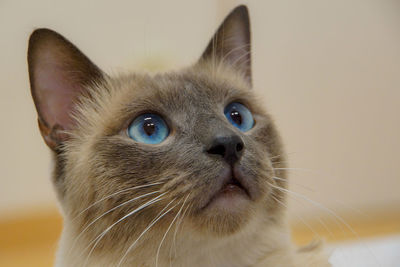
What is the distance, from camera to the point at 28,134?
1.74 metres

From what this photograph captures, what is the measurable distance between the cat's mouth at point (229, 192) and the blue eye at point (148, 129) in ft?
0.57

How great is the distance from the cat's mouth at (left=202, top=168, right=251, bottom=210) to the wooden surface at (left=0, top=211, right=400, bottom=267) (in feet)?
3.46

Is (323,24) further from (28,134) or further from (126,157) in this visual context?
(28,134)

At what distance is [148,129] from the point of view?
0.77 meters

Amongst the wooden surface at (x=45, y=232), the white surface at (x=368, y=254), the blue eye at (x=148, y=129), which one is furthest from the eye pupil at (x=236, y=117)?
the wooden surface at (x=45, y=232)

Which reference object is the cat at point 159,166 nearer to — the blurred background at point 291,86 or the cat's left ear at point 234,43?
the cat's left ear at point 234,43

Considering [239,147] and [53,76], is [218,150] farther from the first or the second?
[53,76]

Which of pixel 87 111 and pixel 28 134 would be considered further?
pixel 28 134

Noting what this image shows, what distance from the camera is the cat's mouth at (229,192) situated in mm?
654

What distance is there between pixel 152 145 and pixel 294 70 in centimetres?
114

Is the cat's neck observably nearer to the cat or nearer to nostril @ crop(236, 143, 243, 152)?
the cat

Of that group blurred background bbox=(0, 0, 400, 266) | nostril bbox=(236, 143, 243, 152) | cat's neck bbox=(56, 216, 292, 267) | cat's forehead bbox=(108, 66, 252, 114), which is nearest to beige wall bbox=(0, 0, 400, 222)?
blurred background bbox=(0, 0, 400, 266)

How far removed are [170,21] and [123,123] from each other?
0.88m

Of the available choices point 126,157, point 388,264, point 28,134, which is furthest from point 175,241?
point 28,134
